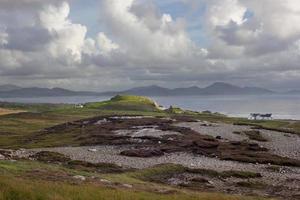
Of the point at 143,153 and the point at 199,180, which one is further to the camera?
the point at 143,153

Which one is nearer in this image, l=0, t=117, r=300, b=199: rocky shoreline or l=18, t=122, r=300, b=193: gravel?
l=0, t=117, r=300, b=199: rocky shoreline

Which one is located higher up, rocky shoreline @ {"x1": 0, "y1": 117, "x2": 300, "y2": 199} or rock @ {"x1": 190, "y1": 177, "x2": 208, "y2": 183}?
rocky shoreline @ {"x1": 0, "y1": 117, "x2": 300, "y2": 199}

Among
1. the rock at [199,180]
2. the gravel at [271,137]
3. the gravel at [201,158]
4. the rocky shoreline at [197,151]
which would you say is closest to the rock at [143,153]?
the rocky shoreline at [197,151]

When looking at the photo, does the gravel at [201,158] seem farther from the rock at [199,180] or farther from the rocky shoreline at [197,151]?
the rock at [199,180]

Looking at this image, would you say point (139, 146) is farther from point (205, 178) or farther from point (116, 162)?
point (205, 178)

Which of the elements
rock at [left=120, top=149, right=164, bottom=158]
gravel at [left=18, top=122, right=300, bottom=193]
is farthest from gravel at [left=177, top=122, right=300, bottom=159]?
rock at [left=120, top=149, right=164, bottom=158]

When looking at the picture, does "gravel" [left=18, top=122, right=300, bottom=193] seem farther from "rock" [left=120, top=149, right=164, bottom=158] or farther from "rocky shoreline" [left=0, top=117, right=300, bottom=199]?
"rock" [left=120, top=149, right=164, bottom=158]

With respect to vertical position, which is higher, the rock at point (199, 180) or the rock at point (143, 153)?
the rock at point (143, 153)

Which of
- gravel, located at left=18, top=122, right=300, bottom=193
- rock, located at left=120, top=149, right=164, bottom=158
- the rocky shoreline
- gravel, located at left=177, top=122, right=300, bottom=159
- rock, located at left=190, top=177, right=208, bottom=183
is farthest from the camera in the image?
gravel, located at left=177, top=122, right=300, bottom=159

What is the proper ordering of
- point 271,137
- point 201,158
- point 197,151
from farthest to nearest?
point 271,137
point 197,151
point 201,158

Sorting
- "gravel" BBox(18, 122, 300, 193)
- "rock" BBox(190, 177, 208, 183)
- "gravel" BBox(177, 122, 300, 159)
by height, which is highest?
"gravel" BBox(177, 122, 300, 159)

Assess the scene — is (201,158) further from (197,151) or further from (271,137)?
(271,137)

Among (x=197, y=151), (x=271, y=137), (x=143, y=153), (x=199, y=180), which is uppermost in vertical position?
(x=271, y=137)

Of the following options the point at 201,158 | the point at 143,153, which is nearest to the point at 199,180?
the point at 201,158
